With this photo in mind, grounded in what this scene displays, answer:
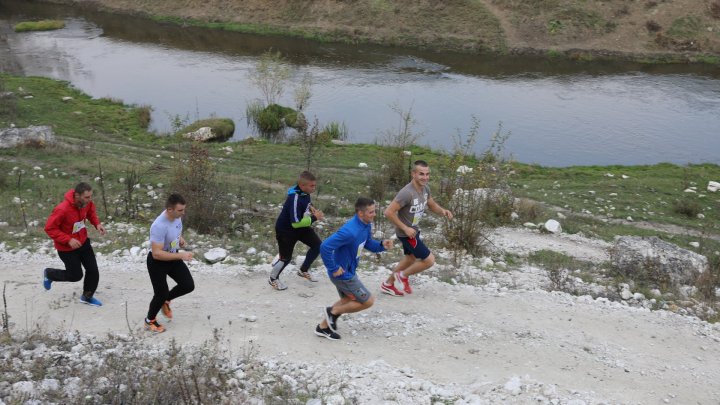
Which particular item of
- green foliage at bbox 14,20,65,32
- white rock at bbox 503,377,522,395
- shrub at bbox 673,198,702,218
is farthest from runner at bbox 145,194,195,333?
green foliage at bbox 14,20,65,32

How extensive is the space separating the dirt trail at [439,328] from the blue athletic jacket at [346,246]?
1.07m

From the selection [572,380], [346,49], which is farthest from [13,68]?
[572,380]

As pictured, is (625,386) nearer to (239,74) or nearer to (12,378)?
(12,378)

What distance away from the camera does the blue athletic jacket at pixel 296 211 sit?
8789mm

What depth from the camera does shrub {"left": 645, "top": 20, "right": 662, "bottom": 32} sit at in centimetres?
4328

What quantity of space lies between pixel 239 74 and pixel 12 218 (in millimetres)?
25518

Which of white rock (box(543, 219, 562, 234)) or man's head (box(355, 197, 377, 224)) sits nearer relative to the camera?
man's head (box(355, 197, 377, 224))

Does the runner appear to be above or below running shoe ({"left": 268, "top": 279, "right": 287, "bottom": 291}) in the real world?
above

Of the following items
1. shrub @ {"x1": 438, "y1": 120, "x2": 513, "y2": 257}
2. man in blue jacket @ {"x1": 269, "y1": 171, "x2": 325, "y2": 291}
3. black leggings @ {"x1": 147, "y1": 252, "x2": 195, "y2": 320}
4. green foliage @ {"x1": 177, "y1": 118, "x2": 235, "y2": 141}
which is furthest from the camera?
green foliage @ {"x1": 177, "y1": 118, "x2": 235, "y2": 141}

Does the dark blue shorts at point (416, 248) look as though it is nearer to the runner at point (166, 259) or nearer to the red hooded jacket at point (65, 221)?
the runner at point (166, 259)

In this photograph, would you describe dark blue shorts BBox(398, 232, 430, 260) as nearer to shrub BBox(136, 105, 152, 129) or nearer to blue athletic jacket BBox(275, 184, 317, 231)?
blue athletic jacket BBox(275, 184, 317, 231)

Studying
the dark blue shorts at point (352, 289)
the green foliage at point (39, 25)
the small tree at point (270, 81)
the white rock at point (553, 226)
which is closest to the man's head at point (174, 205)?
the dark blue shorts at point (352, 289)

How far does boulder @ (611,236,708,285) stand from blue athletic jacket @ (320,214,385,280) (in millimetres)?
6055

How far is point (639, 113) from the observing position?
30.8m
